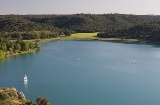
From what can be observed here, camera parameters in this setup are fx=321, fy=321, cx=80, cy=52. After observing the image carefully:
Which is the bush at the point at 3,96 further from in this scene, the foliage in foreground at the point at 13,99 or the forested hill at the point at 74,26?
the forested hill at the point at 74,26

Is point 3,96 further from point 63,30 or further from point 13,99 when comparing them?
point 63,30

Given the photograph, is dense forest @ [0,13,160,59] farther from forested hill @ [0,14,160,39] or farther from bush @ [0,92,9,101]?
bush @ [0,92,9,101]

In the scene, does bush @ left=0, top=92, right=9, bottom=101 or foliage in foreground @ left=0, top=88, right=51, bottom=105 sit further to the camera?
bush @ left=0, top=92, right=9, bottom=101

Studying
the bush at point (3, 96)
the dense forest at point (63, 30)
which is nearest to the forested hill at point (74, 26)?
the dense forest at point (63, 30)

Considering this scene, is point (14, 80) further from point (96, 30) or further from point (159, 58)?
point (96, 30)

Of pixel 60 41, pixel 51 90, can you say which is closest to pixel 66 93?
pixel 51 90

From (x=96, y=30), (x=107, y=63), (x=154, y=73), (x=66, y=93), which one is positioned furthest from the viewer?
(x=96, y=30)

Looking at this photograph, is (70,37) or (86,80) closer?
(86,80)

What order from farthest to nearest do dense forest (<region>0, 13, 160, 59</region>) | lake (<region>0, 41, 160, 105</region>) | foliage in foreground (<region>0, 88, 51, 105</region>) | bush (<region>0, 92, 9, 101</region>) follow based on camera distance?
dense forest (<region>0, 13, 160, 59</region>) < lake (<region>0, 41, 160, 105</region>) < bush (<region>0, 92, 9, 101</region>) < foliage in foreground (<region>0, 88, 51, 105</region>)

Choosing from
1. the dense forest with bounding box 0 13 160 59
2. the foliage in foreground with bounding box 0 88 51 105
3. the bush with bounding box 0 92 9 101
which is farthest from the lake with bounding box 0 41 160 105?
the bush with bounding box 0 92 9 101
